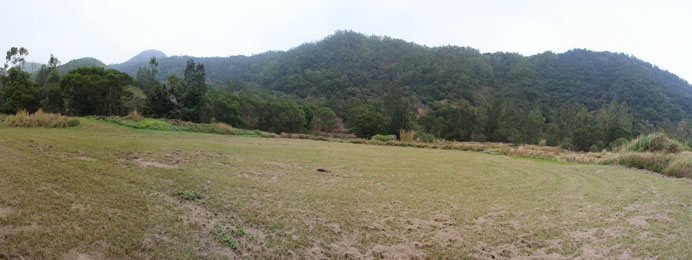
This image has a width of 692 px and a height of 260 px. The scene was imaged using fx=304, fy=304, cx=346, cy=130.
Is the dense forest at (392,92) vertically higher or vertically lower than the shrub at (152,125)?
higher

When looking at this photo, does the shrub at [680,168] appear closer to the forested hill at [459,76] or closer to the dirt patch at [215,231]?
the dirt patch at [215,231]

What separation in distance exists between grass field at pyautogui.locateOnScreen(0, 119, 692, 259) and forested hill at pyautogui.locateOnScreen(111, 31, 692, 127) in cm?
7955

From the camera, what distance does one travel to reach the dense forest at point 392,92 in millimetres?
33312

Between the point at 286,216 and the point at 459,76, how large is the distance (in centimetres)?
11234

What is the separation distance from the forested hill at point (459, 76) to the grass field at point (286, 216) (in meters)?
79.5

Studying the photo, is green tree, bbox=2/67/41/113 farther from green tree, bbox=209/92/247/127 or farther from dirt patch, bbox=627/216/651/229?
dirt patch, bbox=627/216/651/229

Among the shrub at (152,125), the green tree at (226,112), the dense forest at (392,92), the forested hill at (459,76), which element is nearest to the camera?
the shrub at (152,125)

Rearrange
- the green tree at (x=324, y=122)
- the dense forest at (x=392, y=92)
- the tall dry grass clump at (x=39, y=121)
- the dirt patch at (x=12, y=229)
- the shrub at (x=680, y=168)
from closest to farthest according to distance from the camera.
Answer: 1. the dirt patch at (x=12, y=229)
2. the shrub at (x=680, y=168)
3. the tall dry grass clump at (x=39, y=121)
4. the dense forest at (x=392, y=92)
5. the green tree at (x=324, y=122)

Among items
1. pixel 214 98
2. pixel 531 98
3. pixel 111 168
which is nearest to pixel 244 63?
pixel 214 98

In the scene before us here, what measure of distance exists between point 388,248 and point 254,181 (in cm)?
319

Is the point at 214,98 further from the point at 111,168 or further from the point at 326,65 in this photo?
the point at 326,65

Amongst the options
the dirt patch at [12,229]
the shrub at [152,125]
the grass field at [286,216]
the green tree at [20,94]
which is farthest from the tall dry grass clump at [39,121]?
the green tree at [20,94]

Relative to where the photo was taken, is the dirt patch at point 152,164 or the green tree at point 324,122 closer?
the dirt patch at point 152,164

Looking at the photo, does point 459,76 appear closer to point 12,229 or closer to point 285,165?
point 285,165
